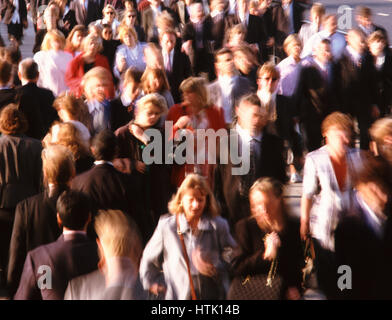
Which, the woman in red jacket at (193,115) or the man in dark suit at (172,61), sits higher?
the man in dark suit at (172,61)

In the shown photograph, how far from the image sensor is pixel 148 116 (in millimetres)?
8344

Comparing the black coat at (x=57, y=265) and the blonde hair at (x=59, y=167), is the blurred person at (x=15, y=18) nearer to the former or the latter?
the blonde hair at (x=59, y=167)

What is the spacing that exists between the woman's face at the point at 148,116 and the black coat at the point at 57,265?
2541 mm

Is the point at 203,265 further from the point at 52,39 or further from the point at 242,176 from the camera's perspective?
the point at 52,39

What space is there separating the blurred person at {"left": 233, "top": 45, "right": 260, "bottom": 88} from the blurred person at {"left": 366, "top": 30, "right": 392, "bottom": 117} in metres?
1.29

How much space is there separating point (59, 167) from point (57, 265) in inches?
47.7

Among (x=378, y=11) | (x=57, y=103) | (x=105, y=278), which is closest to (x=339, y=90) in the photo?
(x=57, y=103)

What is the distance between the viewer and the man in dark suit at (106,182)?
731 centimetres

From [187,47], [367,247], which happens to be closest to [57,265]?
[367,247]

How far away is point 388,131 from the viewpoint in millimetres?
7695

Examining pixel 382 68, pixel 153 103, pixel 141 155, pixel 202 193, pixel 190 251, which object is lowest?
pixel 190 251

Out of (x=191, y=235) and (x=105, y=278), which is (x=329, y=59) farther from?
(x=105, y=278)

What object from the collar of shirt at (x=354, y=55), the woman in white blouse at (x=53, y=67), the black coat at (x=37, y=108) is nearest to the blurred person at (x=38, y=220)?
the black coat at (x=37, y=108)
